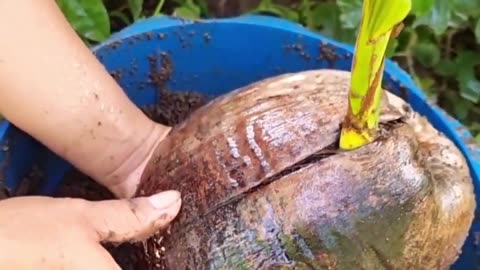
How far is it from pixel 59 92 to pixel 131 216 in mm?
174

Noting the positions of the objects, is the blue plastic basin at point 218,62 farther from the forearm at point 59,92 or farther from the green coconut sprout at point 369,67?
the green coconut sprout at point 369,67

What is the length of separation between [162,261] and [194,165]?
0.11 metres

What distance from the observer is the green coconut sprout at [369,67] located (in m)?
0.78

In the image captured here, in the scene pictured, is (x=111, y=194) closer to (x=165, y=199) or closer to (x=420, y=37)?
(x=165, y=199)

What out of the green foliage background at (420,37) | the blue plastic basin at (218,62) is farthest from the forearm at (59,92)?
the green foliage background at (420,37)

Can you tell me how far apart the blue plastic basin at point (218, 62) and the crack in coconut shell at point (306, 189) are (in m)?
0.17

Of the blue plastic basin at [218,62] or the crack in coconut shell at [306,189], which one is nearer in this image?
the crack in coconut shell at [306,189]

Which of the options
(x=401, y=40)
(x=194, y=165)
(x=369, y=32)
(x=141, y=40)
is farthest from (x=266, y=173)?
(x=401, y=40)

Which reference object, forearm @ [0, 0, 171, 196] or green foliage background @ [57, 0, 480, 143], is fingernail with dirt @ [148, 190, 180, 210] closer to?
forearm @ [0, 0, 171, 196]

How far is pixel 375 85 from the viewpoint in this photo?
0.86 metres

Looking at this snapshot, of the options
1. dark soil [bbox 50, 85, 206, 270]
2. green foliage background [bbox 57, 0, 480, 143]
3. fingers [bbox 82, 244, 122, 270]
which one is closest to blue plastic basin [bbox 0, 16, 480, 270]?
dark soil [bbox 50, 85, 206, 270]

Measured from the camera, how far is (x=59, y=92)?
1.04m

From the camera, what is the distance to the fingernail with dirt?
0.96 meters

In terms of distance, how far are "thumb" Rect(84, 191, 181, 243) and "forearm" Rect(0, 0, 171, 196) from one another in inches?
4.7
